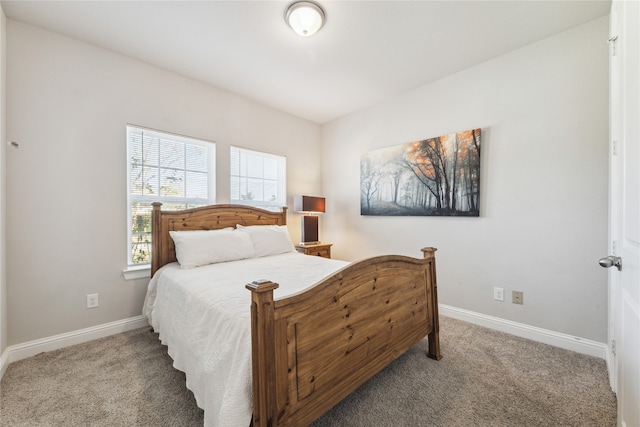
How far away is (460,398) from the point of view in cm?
156

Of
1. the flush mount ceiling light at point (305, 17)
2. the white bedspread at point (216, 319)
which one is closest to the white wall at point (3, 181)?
the white bedspread at point (216, 319)

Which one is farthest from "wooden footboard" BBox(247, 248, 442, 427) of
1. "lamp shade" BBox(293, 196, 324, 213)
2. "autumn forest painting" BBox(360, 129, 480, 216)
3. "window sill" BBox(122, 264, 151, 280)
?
"window sill" BBox(122, 264, 151, 280)

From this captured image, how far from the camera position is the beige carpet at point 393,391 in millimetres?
1408

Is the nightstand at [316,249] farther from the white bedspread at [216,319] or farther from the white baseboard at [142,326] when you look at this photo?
the white baseboard at [142,326]

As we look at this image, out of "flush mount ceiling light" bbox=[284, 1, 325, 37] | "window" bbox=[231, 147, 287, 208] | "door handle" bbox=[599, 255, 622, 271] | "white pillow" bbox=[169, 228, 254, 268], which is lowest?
"white pillow" bbox=[169, 228, 254, 268]

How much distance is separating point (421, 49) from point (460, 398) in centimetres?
Result: 276

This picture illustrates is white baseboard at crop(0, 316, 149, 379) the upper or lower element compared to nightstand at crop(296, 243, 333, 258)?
lower

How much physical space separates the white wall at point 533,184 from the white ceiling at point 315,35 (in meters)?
0.25

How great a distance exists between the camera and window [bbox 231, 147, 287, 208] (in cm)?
Answer: 334

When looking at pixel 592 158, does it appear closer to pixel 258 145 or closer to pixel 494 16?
pixel 494 16

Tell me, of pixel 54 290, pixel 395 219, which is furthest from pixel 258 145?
pixel 54 290

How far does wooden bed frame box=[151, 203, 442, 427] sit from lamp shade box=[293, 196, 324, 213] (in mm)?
1869

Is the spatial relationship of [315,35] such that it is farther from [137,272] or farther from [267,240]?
[137,272]

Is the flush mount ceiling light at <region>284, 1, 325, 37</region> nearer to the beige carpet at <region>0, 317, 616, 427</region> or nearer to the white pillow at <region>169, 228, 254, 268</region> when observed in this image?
the white pillow at <region>169, 228, 254, 268</region>
